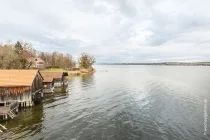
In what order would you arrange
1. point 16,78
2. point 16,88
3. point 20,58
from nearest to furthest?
point 16,88 → point 16,78 → point 20,58

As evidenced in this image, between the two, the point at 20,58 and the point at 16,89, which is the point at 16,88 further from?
the point at 20,58

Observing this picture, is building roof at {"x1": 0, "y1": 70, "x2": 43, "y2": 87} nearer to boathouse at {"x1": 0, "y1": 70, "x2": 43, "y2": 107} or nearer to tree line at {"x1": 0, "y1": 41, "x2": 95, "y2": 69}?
boathouse at {"x1": 0, "y1": 70, "x2": 43, "y2": 107}

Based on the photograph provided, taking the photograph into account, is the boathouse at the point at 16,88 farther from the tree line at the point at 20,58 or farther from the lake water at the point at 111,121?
the tree line at the point at 20,58

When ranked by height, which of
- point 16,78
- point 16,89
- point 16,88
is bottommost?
point 16,89

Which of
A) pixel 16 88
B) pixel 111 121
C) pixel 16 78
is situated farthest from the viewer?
pixel 16 78

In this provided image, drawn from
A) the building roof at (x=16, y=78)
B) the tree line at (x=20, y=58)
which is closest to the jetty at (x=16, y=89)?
the building roof at (x=16, y=78)

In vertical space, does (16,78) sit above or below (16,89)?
above

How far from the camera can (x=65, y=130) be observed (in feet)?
83.1

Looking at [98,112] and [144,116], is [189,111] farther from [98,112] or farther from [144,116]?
[98,112]

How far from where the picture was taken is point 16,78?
36781 mm

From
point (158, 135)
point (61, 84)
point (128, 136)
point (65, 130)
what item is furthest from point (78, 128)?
point (61, 84)

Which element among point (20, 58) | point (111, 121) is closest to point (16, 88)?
point (111, 121)

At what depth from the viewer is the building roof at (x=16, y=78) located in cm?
3508

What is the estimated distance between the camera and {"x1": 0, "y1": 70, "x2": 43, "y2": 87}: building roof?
35.1 m
